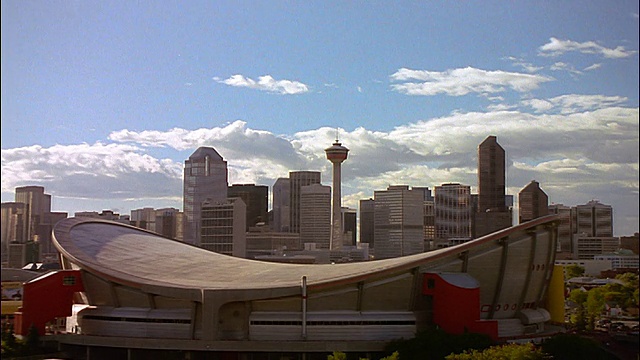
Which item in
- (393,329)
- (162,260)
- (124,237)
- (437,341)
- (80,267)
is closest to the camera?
(437,341)

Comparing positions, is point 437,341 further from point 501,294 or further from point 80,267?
point 80,267

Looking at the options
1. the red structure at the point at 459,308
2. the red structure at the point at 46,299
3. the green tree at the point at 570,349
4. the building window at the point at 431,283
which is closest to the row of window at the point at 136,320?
Result: the red structure at the point at 46,299

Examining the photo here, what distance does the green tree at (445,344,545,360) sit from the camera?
43906 millimetres

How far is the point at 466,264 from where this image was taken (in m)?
54.7

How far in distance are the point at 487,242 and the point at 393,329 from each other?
839 cm

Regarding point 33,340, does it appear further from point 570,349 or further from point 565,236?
point 565,236

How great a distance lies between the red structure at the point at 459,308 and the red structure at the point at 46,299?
24.8 metres

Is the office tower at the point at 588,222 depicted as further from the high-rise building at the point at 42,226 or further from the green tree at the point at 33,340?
the green tree at the point at 33,340

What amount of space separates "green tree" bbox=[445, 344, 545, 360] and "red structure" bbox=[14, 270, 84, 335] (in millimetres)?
26906

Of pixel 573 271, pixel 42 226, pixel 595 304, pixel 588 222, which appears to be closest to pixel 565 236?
pixel 588 222

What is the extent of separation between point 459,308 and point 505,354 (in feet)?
26.1

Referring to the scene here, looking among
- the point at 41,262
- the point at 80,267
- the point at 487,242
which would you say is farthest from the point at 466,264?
the point at 41,262

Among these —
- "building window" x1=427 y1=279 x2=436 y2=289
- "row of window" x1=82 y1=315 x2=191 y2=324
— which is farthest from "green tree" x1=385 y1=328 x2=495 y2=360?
"row of window" x1=82 y1=315 x2=191 y2=324

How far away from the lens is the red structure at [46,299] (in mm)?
55969
